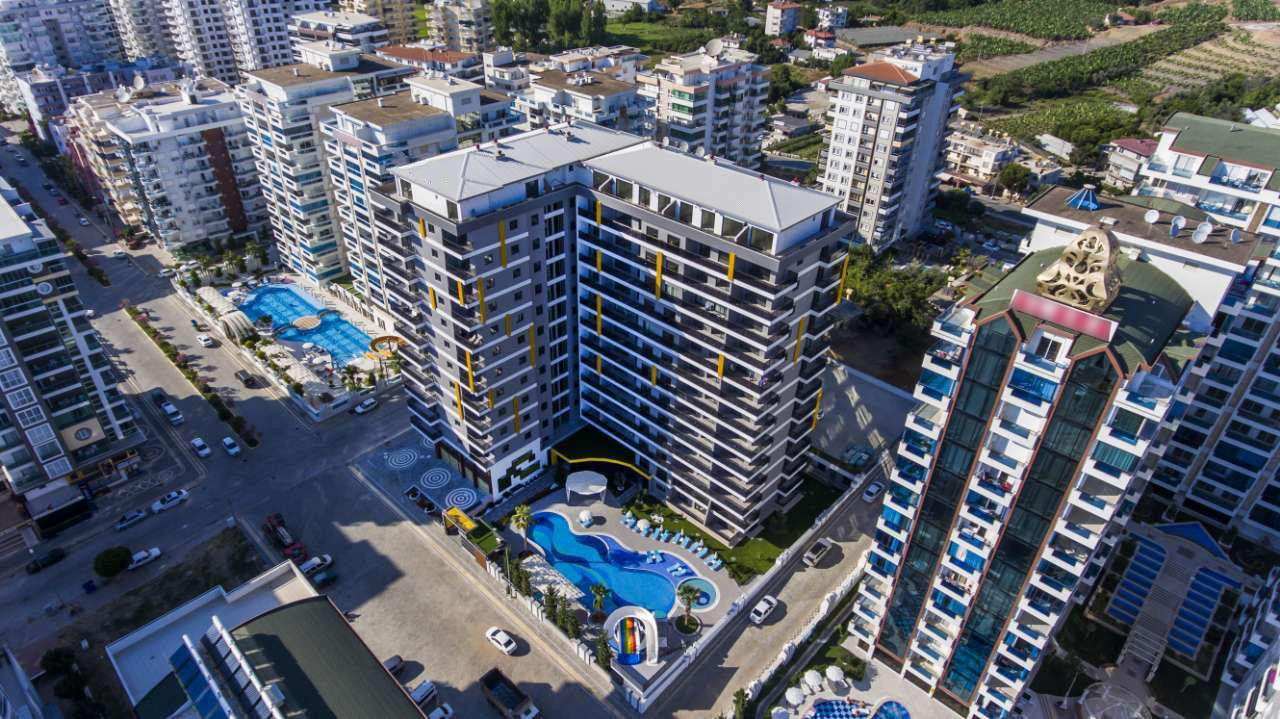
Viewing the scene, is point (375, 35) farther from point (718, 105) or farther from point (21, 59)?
point (21, 59)

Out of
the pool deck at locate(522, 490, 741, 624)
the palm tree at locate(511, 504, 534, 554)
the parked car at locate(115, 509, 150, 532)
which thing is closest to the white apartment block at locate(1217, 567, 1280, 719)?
the pool deck at locate(522, 490, 741, 624)

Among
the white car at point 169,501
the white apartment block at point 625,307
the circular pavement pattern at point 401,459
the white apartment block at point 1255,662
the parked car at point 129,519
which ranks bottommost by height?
the parked car at point 129,519

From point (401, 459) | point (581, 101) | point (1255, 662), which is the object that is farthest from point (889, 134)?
point (401, 459)

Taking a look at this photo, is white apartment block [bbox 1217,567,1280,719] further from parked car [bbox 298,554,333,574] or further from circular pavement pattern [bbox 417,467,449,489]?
parked car [bbox 298,554,333,574]

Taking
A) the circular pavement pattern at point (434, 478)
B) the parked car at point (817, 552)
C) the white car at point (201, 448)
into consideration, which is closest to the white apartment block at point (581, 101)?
the circular pavement pattern at point (434, 478)

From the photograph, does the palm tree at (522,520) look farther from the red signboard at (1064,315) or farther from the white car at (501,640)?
the red signboard at (1064,315)
